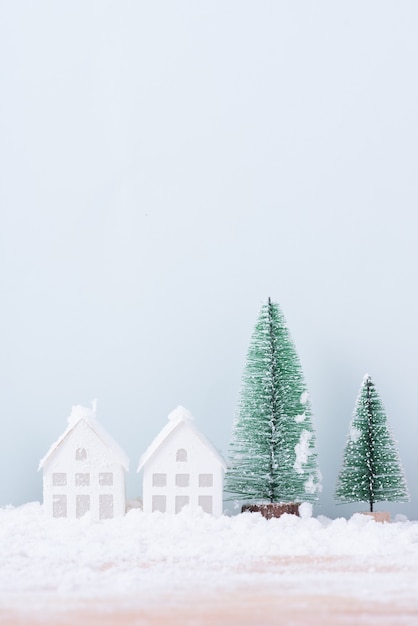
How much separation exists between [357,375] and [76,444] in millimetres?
583

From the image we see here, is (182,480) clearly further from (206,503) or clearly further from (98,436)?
(98,436)

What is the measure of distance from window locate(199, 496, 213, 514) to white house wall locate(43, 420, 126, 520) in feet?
0.43

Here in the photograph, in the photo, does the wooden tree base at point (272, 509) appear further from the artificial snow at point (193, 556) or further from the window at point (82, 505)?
the window at point (82, 505)

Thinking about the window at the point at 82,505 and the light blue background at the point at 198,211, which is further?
the light blue background at the point at 198,211

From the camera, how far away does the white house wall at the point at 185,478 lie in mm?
1524

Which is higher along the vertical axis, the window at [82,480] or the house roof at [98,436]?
the house roof at [98,436]

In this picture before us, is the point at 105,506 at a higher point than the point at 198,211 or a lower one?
lower

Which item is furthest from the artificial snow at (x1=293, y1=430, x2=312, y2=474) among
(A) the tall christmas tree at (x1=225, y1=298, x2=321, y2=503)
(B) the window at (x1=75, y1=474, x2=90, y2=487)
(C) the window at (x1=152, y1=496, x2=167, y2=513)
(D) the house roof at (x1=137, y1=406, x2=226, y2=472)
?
(B) the window at (x1=75, y1=474, x2=90, y2=487)

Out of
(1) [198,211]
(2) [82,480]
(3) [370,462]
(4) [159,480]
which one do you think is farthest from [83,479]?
(1) [198,211]

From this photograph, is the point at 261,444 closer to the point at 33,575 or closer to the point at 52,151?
the point at 33,575

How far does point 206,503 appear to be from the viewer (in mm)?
1524

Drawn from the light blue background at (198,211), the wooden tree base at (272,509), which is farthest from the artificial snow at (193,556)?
the light blue background at (198,211)

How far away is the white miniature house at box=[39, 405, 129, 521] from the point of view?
153 cm

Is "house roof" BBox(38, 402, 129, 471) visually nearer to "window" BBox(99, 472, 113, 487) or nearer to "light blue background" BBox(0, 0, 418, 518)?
"window" BBox(99, 472, 113, 487)
